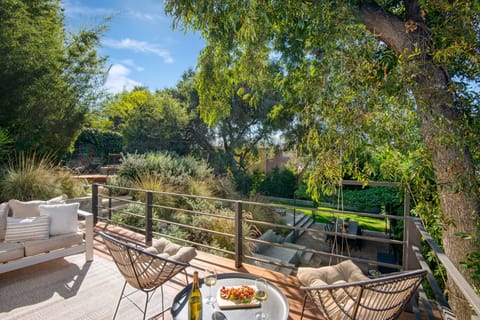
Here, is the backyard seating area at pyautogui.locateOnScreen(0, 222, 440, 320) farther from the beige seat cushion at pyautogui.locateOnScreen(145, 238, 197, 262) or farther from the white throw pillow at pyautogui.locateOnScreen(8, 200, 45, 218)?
the white throw pillow at pyautogui.locateOnScreen(8, 200, 45, 218)

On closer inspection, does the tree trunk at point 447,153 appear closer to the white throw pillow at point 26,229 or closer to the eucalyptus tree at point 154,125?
the white throw pillow at point 26,229

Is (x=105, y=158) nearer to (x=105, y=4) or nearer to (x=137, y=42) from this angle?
(x=137, y=42)

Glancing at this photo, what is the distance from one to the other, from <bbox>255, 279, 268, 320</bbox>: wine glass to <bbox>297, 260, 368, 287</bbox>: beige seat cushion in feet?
1.21

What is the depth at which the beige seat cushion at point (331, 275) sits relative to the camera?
2043 mm

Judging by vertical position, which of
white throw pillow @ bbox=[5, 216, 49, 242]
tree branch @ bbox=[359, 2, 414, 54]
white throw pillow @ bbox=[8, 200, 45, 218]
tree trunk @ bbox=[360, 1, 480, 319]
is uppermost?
tree branch @ bbox=[359, 2, 414, 54]

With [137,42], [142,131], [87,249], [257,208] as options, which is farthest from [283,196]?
[87,249]

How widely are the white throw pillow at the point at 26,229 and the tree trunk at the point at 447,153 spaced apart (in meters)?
4.03

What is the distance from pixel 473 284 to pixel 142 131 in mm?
10917

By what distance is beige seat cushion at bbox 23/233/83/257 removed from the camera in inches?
112

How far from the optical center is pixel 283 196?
12172mm

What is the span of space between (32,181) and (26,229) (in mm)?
2718

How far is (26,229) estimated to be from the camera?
2904 mm

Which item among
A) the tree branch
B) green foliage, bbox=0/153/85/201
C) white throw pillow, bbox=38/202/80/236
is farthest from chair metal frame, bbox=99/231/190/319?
green foliage, bbox=0/153/85/201

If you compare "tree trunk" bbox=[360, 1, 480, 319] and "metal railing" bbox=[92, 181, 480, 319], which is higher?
"tree trunk" bbox=[360, 1, 480, 319]
